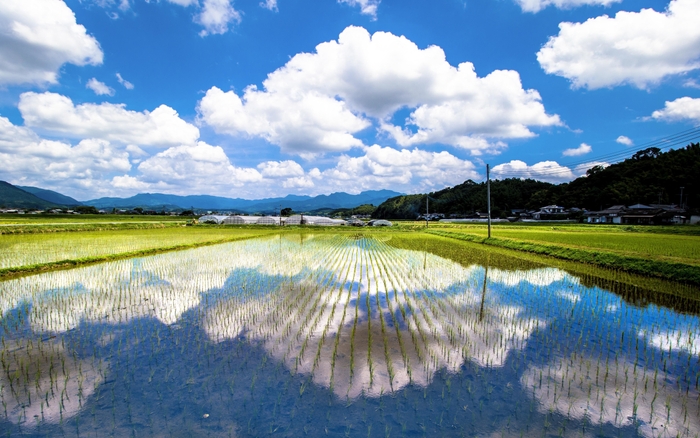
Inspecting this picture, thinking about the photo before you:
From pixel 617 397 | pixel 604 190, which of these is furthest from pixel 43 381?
pixel 604 190

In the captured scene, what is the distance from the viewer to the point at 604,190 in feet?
181

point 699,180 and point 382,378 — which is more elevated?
point 699,180

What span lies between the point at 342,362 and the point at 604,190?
65835 mm

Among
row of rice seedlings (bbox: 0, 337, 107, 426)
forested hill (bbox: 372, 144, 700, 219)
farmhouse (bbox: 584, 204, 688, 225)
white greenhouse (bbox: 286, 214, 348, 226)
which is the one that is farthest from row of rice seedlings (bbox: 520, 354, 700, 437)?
forested hill (bbox: 372, 144, 700, 219)

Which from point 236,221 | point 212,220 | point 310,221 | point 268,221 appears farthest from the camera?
point 310,221

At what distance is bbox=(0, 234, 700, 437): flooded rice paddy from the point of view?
11.2 feet

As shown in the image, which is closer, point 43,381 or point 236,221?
point 43,381

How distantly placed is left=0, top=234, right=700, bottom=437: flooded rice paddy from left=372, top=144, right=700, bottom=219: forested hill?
163 ft

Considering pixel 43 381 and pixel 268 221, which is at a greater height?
pixel 268 221

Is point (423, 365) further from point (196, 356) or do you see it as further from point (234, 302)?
point (234, 302)

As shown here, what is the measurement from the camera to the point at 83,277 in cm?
1047

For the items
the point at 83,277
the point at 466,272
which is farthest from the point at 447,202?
the point at 83,277

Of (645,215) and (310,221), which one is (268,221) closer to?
(310,221)

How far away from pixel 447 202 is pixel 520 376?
90.0 meters
